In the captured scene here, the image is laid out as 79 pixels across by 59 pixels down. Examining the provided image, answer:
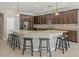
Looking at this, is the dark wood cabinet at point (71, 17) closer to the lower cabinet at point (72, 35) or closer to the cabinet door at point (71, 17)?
the cabinet door at point (71, 17)

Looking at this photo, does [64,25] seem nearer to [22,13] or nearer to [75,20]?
[75,20]

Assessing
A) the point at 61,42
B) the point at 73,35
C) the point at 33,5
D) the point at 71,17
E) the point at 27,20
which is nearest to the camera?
the point at 61,42

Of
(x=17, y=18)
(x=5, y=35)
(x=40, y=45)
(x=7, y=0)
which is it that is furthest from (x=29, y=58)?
(x=17, y=18)

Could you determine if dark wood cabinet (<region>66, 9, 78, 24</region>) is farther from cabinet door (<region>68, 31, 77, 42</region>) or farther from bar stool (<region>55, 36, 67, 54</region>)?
bar stool (<region>55, 36, 67, 54</region>)

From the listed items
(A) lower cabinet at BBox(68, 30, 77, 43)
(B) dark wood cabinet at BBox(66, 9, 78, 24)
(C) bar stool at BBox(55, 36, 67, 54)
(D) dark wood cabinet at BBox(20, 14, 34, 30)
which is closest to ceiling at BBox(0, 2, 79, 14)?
(B) dark wood cabinet at BBox(66, 9, 78, 24)

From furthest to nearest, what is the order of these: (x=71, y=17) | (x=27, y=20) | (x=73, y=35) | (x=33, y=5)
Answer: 1. (x=27, y=20)
2. (x=71, y=17)
3. (x=73, y=35)
4. (x=33, y=5)

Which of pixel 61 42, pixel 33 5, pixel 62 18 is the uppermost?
pixel 33 5

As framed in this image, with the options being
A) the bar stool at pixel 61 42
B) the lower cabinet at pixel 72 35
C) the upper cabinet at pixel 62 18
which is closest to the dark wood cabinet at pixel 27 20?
the upper cabinet at pixel 62 18

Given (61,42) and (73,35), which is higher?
(73,35)

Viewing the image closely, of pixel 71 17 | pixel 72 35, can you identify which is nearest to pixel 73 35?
pixel 72 35

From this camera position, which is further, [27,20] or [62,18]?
[27,20]

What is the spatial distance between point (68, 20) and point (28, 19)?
4855 millimetres

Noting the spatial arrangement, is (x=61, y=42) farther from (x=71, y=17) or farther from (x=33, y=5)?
(x=33, y=5)

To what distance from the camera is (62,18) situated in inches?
328
